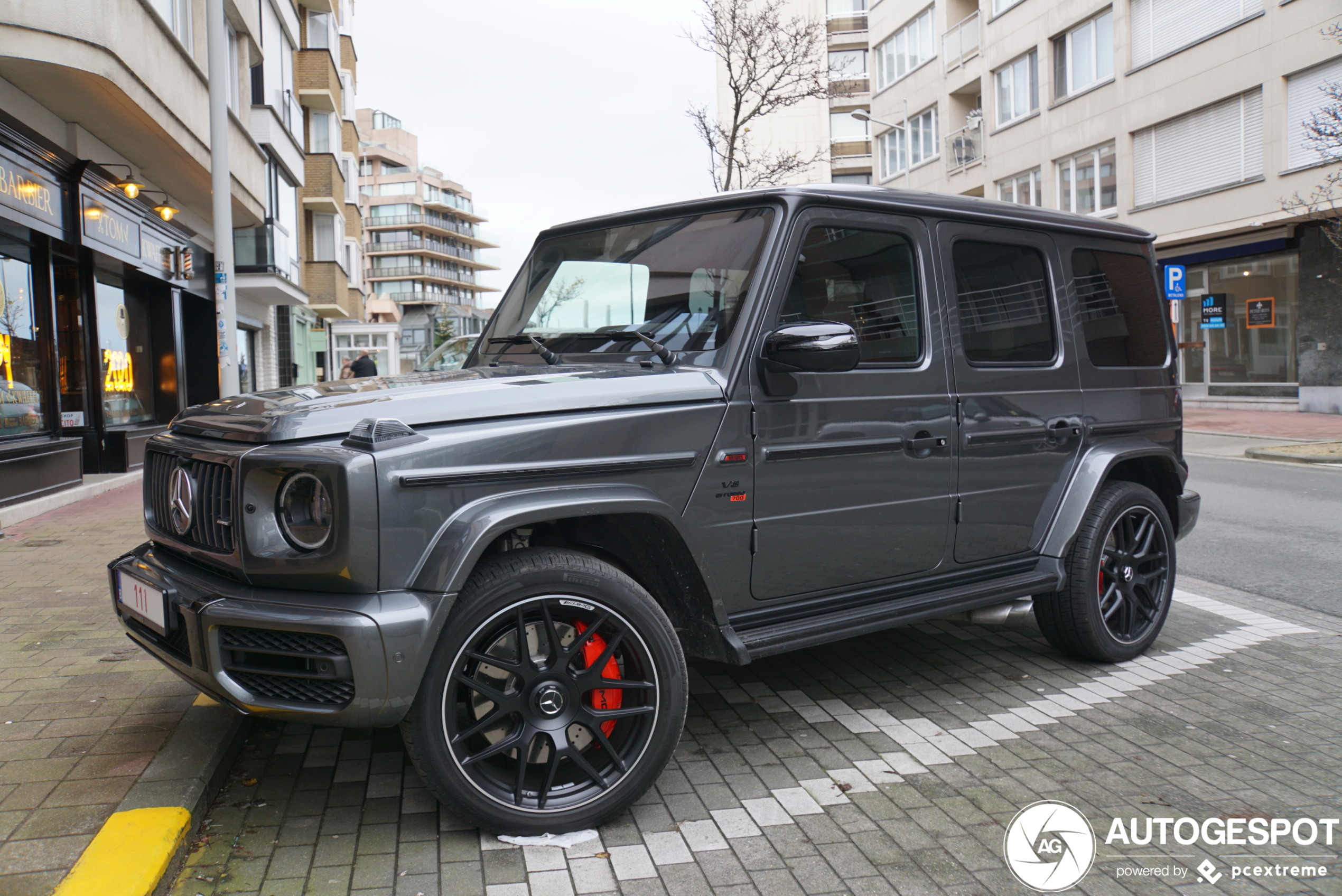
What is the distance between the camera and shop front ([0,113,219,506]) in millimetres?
10008

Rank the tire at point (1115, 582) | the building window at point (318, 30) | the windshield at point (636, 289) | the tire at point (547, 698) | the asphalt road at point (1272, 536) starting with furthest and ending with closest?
1. the building window at point (318, 30)
2. the asphalt road at point (1272, 536)
3. the tire at point (1115, 582)
4. the windshield at point (636, 289)
5. the tire at point (547, 698)

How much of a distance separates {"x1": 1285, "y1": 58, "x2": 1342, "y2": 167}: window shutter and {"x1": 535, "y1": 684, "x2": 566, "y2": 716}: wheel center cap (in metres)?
21.8

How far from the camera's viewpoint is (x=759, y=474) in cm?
338

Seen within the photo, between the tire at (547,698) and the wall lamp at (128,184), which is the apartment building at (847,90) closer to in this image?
the wall lamp at (128,184)

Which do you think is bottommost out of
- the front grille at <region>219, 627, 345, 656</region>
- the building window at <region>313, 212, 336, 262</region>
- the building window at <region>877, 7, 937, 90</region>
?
the front grille at <region>219, 627, 345, 656</region>

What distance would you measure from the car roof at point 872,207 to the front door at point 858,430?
0.06 metres

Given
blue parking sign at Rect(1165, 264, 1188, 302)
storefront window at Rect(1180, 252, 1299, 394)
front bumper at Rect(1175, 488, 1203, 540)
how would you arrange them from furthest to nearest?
storefront window at Rect(1180, 252, 1299, 394)
blue parking sign at Rect(1165, 264, 1188, 302)
front bumper at Rect(1175, 488, 1203, 540)

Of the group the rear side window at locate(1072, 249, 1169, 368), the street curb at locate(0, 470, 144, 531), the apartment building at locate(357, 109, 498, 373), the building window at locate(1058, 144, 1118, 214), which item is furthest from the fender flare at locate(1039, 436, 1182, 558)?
the apartment building at locate(357, 109, 498, 373)

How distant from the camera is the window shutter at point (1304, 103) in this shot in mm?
19953

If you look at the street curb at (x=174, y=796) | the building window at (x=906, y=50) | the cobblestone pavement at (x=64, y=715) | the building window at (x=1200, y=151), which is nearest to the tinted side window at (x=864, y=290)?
the street curb at (x=174, y=796)

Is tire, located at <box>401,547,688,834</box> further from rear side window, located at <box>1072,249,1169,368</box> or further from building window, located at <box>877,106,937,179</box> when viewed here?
building window, located at <box>877,106,937,179</box>

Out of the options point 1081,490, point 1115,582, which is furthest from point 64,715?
point 1115,582

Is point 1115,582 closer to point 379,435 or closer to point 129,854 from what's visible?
point 379,435

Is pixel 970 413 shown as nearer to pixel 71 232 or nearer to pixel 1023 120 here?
pixel 71 232
